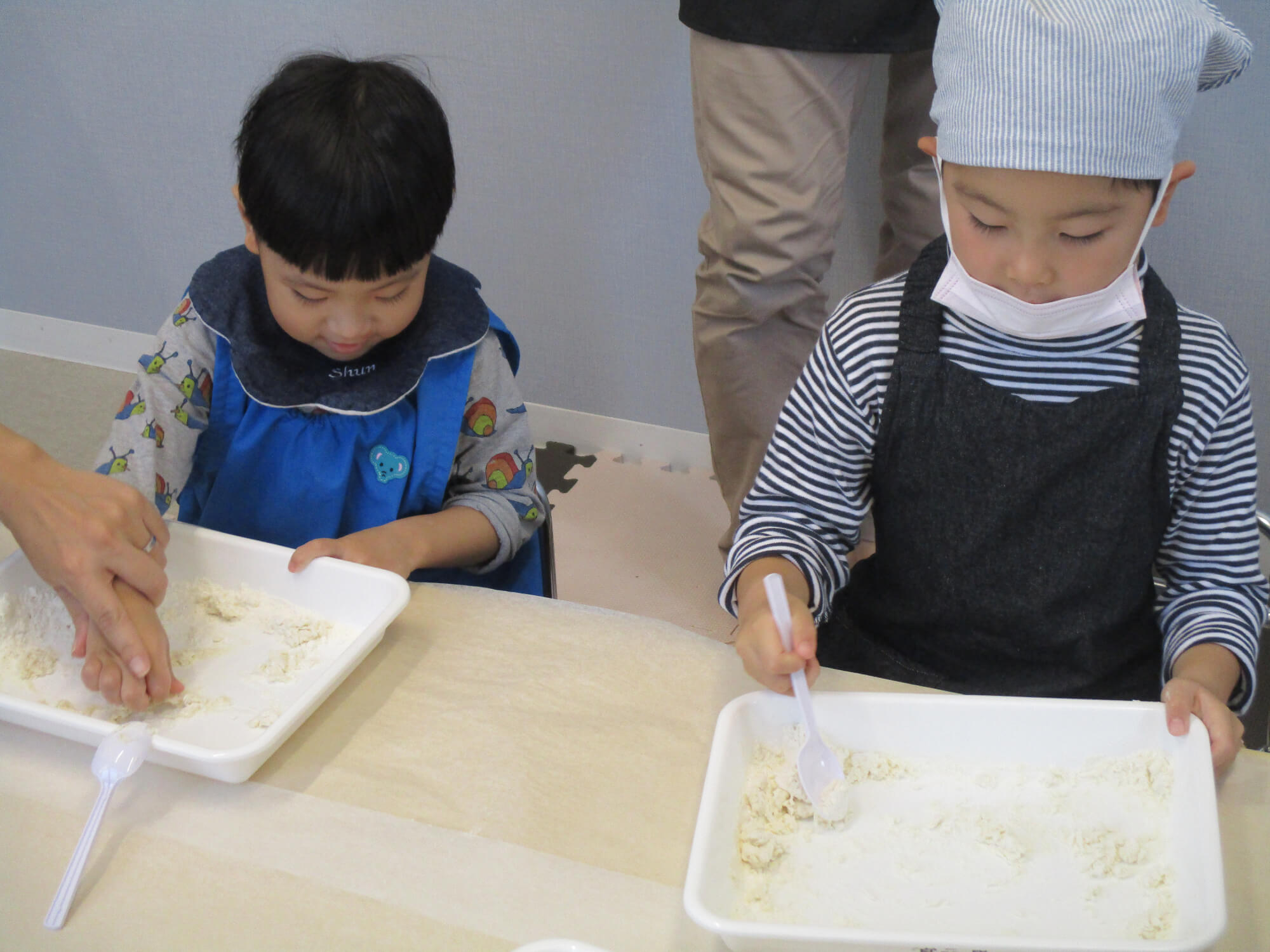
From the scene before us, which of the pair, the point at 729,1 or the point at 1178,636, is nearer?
the point at 1178,636

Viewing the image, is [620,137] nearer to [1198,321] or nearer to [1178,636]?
[1198,321]

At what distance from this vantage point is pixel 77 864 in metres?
0.67

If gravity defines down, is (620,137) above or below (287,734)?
below

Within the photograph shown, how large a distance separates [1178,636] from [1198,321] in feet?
0.89

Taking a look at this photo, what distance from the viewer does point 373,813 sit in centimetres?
73

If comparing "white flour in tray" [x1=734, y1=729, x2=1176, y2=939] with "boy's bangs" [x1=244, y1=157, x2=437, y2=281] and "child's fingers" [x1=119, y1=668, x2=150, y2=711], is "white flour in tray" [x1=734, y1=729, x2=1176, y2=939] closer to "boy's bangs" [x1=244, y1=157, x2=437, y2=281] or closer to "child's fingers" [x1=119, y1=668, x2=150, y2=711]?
"child's fingers" [x1=119, y1=668, x2=150, y2=711]

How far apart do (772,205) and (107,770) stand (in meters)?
1.21

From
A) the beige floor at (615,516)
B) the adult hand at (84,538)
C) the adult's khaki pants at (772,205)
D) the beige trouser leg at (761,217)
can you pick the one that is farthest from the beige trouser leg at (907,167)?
the adult hand at (84,538)

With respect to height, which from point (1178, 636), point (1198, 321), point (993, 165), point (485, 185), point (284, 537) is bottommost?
point (485, 185)

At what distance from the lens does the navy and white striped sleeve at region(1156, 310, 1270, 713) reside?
2.99ft

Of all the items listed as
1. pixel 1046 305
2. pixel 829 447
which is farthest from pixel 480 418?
pixel 1046 305

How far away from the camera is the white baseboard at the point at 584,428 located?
2.42 m

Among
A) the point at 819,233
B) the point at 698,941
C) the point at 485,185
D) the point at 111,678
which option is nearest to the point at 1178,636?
the point at 698,941

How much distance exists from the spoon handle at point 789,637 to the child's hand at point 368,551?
1.14 feet
